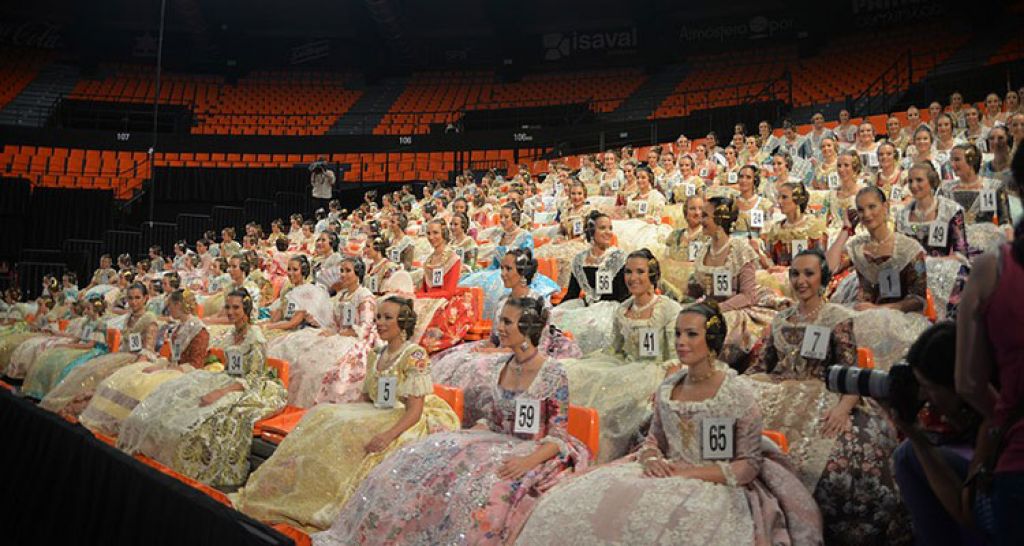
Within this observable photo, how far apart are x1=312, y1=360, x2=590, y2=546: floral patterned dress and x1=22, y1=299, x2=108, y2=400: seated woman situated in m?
5.02

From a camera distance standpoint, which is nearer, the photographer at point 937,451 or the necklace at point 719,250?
the photographer at point 937,451

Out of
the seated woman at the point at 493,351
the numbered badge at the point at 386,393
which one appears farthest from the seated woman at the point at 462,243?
the numbered badge at the point at 386,393

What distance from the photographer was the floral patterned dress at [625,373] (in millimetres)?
3992

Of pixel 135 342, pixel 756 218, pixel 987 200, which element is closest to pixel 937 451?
pixel 987 200

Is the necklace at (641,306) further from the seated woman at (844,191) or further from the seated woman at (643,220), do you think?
the seated woman at (643,220)

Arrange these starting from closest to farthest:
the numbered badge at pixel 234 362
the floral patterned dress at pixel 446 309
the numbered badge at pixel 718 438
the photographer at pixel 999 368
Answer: the photographer at pixel 999 368 → the numbered badge at pixel 718 438 → the numbered badge at pixel 234 362 → the floral patterned dress at pixel 446 309

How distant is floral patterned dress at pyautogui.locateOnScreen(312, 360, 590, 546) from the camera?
314cm

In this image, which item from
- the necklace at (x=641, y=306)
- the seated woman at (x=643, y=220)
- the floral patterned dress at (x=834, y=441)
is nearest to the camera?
the floral patterned dress at (x=834, y=441)

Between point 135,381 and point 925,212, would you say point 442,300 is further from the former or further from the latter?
point 925,212

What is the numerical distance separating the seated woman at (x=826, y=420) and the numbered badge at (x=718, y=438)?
44 centimetres

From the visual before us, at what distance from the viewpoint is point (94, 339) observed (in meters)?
8.13

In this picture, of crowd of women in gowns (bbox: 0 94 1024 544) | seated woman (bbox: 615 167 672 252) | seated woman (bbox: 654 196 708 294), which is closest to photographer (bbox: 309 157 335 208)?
crowd of women in gowns (bbox: 0 94 1024 544)

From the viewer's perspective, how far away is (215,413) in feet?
15.9

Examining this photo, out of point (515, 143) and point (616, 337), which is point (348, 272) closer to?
point (616, 337)
